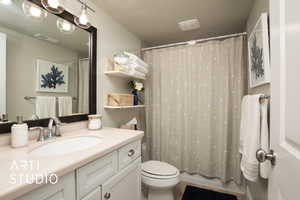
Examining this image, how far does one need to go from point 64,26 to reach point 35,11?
210 mm

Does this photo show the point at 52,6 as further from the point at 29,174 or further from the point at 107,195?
the point at 107,195

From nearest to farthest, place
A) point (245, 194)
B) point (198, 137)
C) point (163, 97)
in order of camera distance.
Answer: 1. point (245, 194)
2. point (198, 137)
3. point (163, 97)

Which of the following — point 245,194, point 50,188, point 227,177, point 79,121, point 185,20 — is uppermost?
point 185,20

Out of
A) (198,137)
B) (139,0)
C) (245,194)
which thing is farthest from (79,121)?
(245,194)

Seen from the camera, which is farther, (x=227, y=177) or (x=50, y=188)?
(x=227, y=177)

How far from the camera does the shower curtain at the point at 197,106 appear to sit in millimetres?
1764

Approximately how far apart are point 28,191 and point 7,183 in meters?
0.07

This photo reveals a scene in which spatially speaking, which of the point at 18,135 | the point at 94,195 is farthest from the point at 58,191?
the point at 18,135

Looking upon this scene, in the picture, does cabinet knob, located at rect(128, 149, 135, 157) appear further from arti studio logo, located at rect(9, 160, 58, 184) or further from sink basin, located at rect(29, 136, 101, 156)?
arti studio logo, located at rect(9, 160, 58, 184)

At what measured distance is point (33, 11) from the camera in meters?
1.06

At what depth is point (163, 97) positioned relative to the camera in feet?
6.86

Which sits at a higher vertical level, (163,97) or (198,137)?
(163,97)

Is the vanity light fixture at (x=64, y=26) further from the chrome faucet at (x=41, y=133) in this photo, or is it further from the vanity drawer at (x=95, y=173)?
the vanity drawer at (x=95, y=173)

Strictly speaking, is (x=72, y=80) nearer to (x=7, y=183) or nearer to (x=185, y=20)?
(x=7, y=183)
